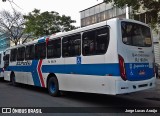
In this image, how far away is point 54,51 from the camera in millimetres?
12359

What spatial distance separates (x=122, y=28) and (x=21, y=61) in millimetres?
8850

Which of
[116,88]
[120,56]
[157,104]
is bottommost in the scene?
[157,104]

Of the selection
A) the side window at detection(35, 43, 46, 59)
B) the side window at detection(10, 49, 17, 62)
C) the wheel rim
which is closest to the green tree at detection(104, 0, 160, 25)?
the side window at detection(35, 43, 46, 59)

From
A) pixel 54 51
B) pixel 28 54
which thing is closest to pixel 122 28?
pixel 54 51

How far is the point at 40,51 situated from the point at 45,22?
2199 cm

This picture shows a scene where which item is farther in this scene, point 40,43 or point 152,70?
point 40,43

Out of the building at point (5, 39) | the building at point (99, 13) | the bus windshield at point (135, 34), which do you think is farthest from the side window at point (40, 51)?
the building at point (5, 39)

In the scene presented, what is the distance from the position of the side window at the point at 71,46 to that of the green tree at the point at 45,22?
2333 centimetres

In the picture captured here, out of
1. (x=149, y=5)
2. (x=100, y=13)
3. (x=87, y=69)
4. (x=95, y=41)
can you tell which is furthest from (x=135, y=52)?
(x=100, y=13)

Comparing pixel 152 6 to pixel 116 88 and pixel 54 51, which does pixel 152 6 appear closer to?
pixel 54 51

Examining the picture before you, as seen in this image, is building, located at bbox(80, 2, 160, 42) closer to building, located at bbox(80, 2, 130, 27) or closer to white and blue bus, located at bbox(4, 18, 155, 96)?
building, located at bbox(80, 2, 130, 27)

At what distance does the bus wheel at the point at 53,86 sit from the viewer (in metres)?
12.1

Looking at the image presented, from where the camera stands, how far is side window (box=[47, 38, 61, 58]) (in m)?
12.0

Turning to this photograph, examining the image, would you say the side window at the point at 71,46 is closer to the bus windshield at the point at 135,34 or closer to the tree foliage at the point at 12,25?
the bus windshield at the point at 135,34
